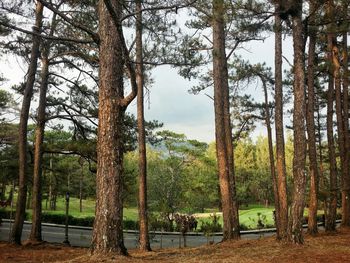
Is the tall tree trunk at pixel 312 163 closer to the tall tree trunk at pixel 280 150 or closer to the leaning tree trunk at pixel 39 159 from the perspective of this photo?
the tall tree trunk at pixel 280 150

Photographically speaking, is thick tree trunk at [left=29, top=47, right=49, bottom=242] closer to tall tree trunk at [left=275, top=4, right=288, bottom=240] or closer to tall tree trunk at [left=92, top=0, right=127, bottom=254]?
tall tree trunk at [left=92, top=0, right=127, bottom=254]

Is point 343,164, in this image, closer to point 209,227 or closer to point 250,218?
point 209,227

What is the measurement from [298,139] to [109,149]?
403 cm

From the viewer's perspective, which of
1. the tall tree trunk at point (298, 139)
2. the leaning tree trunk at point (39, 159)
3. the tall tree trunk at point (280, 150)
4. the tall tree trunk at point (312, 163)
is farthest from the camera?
the leaning tree trunk at point (39, 159)

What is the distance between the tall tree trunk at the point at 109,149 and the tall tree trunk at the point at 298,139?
3.58m

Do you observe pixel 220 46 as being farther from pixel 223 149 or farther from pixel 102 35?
pixel 102 35

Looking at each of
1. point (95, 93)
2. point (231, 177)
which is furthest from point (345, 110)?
point (95, 93)

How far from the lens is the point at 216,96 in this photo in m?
11.7

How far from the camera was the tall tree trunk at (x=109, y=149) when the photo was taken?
6227 millimetres

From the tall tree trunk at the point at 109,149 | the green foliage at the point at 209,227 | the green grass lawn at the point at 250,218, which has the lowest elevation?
the green grass lawn at the point at 250,218

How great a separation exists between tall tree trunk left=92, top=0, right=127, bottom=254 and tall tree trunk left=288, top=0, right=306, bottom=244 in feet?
11.7

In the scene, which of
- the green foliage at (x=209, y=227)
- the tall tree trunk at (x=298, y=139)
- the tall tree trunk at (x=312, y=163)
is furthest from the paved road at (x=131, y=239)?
the tall tree trunk at (x=298, y=139)

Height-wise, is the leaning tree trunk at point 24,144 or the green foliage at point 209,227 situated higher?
the leaning tree trunk at point 24,144

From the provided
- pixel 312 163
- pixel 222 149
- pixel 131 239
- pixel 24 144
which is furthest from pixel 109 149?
pixel 131 239
